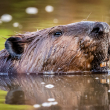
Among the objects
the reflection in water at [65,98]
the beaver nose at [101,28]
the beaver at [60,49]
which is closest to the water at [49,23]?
the reflection in water at [65,98]

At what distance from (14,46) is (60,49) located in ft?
1.84

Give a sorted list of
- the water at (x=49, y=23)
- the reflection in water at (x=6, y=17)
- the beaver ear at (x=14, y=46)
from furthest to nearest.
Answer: the reflection in water at (x=6, y=17) → the beaver ear at (x=14, y=46) → the water at (x=49, y=23)

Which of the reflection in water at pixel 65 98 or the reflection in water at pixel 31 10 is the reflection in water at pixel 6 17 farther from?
the reflection in water at pixel 65 98

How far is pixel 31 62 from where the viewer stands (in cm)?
247

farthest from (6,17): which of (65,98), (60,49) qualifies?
(65,98)

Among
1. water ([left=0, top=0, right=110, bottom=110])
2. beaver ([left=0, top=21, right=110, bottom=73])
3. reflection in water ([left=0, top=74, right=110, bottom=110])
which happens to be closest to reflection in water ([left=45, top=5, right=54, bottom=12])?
water ([left=0, top=0, right=110, bottom=110])

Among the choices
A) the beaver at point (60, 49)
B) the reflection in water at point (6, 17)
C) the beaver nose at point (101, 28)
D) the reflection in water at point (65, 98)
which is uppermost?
the reflection in water at point (6, 17)

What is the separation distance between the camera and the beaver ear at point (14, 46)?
2416 mm

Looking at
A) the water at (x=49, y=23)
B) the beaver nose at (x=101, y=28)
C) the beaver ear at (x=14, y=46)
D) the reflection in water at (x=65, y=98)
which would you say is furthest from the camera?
the beaver ear at (x=14, y=46)

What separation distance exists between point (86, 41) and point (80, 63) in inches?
10.3

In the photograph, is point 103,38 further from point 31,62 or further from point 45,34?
point 31,62

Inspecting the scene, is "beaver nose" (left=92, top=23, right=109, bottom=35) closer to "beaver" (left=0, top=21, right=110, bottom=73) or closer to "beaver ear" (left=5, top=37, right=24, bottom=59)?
"beaver" (left=0, top=21, right=110, bottom=73)

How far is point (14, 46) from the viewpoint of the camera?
2457 millimetres

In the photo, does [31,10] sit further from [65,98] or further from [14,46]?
[65,98]
